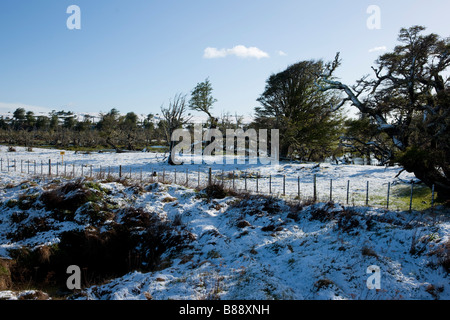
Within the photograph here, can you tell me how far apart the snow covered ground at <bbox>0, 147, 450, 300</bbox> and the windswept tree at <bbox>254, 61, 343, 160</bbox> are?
→ 21.8 metres

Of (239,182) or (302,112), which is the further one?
A: (302,112)

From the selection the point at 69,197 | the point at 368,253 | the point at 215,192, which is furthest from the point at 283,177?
the point at 69,197

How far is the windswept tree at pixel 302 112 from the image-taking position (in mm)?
32719

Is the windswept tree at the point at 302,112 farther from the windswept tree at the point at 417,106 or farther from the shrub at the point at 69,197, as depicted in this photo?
the shrub at the point at 69,197

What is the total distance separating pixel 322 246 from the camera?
26.2ft

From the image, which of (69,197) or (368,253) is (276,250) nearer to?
(368,253)

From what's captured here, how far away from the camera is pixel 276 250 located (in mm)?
8156

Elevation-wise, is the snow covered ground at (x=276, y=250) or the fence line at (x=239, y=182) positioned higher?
the fence line at (x=239, y=182)

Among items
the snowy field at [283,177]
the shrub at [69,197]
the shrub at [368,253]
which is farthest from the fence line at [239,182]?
the shrub at [368,253]

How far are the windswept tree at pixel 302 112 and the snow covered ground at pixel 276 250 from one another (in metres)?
21.8

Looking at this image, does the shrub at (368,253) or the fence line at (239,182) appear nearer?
the shrub at (368,253)

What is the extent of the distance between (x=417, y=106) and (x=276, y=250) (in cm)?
1109
